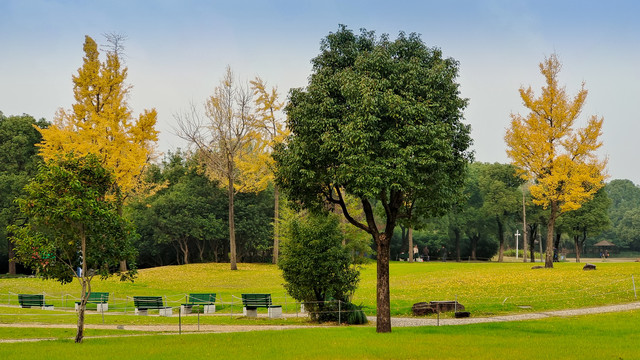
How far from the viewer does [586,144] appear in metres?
41.8

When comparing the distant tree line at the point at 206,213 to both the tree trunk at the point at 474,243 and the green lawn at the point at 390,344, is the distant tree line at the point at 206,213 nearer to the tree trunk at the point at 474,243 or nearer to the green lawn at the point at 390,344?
the tree trunk at the point at 474,243

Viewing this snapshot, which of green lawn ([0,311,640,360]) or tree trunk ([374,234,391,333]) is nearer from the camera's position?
green lawn ([0,311,640,360])

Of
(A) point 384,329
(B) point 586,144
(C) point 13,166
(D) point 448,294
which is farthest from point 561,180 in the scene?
(C) point 13,166

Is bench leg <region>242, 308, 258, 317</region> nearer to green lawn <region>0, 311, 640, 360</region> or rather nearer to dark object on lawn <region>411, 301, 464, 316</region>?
dark object on lawn <region>411, 301, 464, 316</region>

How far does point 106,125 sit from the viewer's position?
44188mm

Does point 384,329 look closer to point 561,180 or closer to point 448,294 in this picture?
point 448,294

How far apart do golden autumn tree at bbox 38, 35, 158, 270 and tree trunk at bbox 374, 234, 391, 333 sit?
2822cm

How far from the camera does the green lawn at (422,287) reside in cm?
2909

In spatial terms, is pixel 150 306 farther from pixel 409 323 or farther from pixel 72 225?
pixel 409 323

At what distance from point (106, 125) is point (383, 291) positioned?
3030 centimetres

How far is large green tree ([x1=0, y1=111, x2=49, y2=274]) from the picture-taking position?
56.3 metres

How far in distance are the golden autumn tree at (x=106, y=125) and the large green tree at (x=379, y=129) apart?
25.2 m

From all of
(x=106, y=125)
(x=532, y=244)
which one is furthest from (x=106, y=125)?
(x=532, y=244)

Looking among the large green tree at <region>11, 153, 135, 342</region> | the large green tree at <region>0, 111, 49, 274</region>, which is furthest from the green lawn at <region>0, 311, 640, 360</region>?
the large green tree at <region>0, 111, 49, 274</region>
